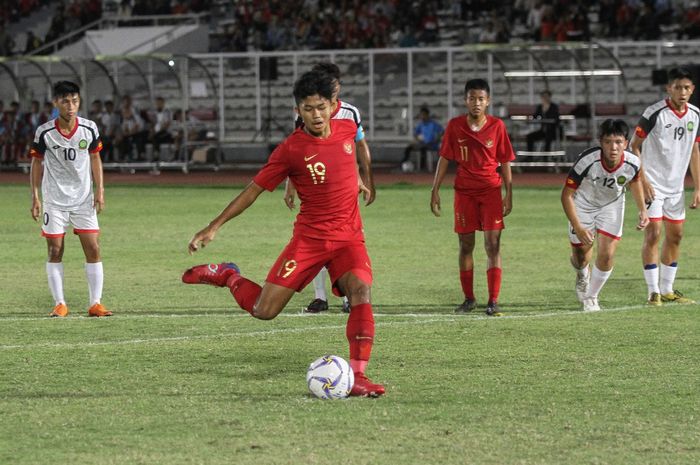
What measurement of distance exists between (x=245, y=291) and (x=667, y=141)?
532 cm

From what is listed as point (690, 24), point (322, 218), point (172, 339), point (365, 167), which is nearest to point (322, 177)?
point (322, 218)

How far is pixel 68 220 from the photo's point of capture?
39.0 ft

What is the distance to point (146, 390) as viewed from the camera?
807 centimetres

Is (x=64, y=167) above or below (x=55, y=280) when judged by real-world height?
above

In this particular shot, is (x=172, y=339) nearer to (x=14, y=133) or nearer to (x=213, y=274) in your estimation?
(x=213, y=274)

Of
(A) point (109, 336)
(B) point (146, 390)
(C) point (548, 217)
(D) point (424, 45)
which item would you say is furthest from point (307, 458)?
(D) point (424, 45)

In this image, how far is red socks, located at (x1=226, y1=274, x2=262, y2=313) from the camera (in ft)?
27.5

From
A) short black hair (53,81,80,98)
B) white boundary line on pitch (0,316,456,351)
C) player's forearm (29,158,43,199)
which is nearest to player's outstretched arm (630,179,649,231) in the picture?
white boundary line on pitch (0,316,456,351)

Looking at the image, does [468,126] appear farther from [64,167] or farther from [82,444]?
[82,444]

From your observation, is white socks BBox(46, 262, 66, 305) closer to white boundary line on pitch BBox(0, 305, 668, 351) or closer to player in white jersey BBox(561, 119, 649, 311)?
white boundary line on pitch BBox(0, 305, 668, 351)

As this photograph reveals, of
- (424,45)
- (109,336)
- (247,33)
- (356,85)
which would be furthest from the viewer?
(247,33)

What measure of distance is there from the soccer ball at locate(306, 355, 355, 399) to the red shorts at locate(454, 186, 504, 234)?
4.19m

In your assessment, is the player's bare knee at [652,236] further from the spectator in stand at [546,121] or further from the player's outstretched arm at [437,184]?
the spectator in stand at [546,121]

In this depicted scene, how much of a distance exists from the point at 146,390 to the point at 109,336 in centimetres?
243
